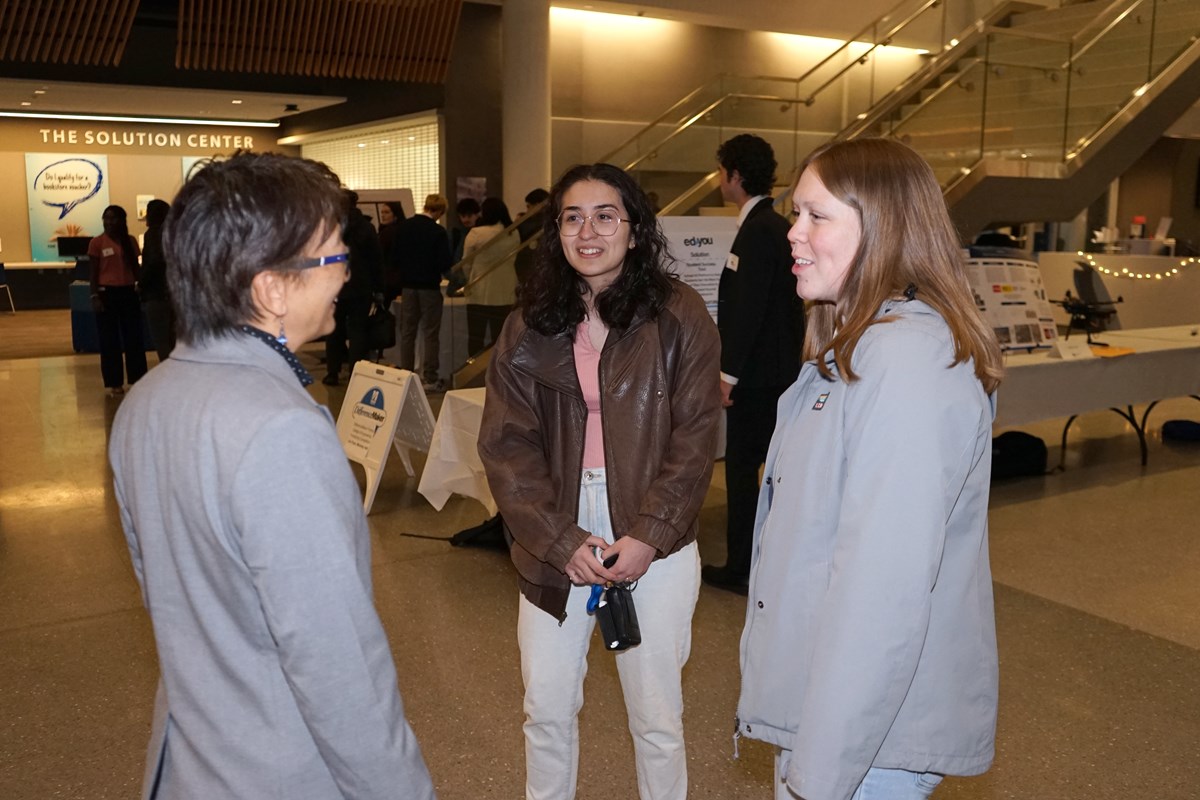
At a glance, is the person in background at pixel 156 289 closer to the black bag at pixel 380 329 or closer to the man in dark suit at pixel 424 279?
the black bag at pixel 380 329

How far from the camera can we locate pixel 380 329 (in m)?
9.45

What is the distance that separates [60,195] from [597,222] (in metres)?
18.6

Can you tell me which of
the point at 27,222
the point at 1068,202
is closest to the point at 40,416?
the point at 1068,202

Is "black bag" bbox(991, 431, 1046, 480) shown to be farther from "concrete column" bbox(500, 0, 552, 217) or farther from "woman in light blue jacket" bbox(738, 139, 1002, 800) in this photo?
"concrete column" bbox(500, 0, 552, 217)

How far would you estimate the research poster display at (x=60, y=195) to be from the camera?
17.9 meters

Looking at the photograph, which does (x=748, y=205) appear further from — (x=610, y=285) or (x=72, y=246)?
(x=72, y=246)

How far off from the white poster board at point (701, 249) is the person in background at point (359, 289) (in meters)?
4.64

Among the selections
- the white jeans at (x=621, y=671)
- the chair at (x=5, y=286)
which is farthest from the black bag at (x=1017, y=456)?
the chair at (x=5, y=286)

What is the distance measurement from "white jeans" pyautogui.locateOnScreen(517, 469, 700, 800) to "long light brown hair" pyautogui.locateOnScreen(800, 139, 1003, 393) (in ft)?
3.20

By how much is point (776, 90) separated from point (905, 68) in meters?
6.03

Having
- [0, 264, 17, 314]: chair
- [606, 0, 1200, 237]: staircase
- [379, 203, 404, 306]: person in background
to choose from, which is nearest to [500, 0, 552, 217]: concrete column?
[379, 203, 404, 306]: person in background

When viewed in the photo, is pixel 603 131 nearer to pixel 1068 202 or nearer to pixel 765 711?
pixel 1068 202

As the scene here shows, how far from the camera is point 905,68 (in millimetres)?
15742

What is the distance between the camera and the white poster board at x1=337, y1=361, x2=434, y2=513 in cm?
561
